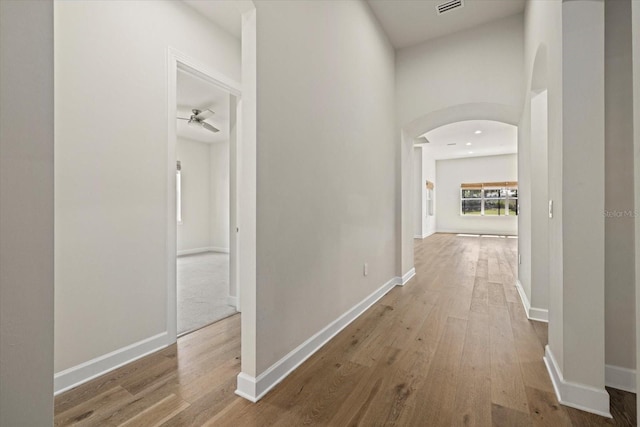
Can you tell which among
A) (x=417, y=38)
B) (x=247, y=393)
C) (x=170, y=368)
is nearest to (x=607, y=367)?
(x=247, y=393)

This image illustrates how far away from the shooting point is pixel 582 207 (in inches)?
60.1

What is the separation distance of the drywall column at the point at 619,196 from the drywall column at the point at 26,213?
2589 mm

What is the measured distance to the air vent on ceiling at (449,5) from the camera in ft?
10.4

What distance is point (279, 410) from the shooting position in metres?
1.51

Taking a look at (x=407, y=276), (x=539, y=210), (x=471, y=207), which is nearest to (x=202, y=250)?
(x=407, y=276)

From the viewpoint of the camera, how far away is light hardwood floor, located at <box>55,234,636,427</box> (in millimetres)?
1454

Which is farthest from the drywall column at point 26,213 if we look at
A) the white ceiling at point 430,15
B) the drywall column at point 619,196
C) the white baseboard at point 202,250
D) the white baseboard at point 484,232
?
the white baseboard at point 484,232

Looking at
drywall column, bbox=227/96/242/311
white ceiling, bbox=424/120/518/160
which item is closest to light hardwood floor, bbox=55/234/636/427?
drywall column, bbox=227/96/242/311

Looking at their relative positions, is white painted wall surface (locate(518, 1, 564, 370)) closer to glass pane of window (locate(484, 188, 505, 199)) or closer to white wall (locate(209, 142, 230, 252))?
white wall (locate(209, 142, 230, 252))

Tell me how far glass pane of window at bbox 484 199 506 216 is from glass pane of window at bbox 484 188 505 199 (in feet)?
0.51

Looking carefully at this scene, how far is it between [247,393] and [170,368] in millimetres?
661

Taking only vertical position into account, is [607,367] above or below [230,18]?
below

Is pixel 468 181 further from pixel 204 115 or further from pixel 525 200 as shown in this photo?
pixel 204 115

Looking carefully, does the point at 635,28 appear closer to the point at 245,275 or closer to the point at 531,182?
the point at 245,275
